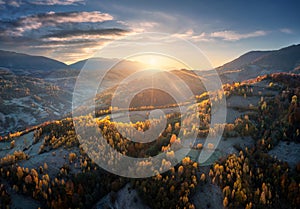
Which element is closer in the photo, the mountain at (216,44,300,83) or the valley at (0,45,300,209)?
the valley at (0,45,300,209)

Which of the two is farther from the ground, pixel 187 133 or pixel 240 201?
pixel 187 133

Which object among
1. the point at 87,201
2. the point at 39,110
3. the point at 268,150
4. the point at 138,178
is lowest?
the point at 39,110

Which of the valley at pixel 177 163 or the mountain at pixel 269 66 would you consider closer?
the valley at pixel 177 163

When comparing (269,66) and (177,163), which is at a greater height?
(269,66)

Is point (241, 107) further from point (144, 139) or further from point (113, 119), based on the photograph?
point (113, 119)

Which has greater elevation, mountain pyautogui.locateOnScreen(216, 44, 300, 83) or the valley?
mountain pyautogui.locateOnScreen(216, 44, 300, 83)

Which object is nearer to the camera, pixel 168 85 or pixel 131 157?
pixel 131 157

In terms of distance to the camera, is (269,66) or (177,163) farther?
(269,66)

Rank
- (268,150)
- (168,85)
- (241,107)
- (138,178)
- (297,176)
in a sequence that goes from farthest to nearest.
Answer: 1. (168,85)
2. (241,107)
3. (268,150)
4. (138,178)
5. (297,176)

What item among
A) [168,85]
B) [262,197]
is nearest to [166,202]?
[262,197]

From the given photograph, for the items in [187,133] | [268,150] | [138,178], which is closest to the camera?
[138,178]

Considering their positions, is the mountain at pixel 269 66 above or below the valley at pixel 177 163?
above
